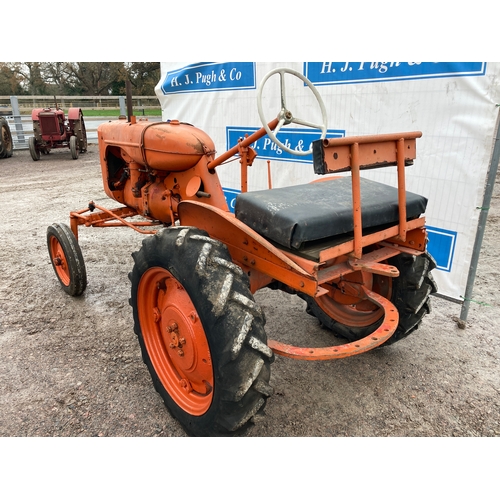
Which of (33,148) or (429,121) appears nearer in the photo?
(429,121)

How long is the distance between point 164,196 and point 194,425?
1978 mm

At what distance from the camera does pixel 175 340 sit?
1.97 m

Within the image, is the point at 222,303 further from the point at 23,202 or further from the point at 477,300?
the point at 23,202

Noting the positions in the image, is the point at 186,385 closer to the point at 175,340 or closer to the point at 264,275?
the point at 175,340

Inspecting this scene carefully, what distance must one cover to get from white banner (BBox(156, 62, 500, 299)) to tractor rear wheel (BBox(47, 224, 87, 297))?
2269mm

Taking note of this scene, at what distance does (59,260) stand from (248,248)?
2309mm

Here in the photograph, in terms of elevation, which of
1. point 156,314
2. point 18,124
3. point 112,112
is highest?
point 112,112

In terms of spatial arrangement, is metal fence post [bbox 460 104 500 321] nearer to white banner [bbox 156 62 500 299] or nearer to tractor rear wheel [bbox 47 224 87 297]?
white banner [bbox 156 62 500 299]

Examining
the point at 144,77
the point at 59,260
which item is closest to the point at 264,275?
the point at 59,260

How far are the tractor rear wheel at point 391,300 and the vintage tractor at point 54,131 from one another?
1070cm

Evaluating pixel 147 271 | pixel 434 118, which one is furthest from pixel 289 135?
pixel 147 271

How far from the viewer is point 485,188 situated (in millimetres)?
2902

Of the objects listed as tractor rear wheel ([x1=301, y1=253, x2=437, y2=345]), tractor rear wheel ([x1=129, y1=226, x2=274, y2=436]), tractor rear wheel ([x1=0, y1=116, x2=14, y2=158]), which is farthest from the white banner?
tractor rear wheel ([x1=0, y1=116, x2=14, y2=158])

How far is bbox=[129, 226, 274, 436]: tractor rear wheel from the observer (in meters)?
1.56
